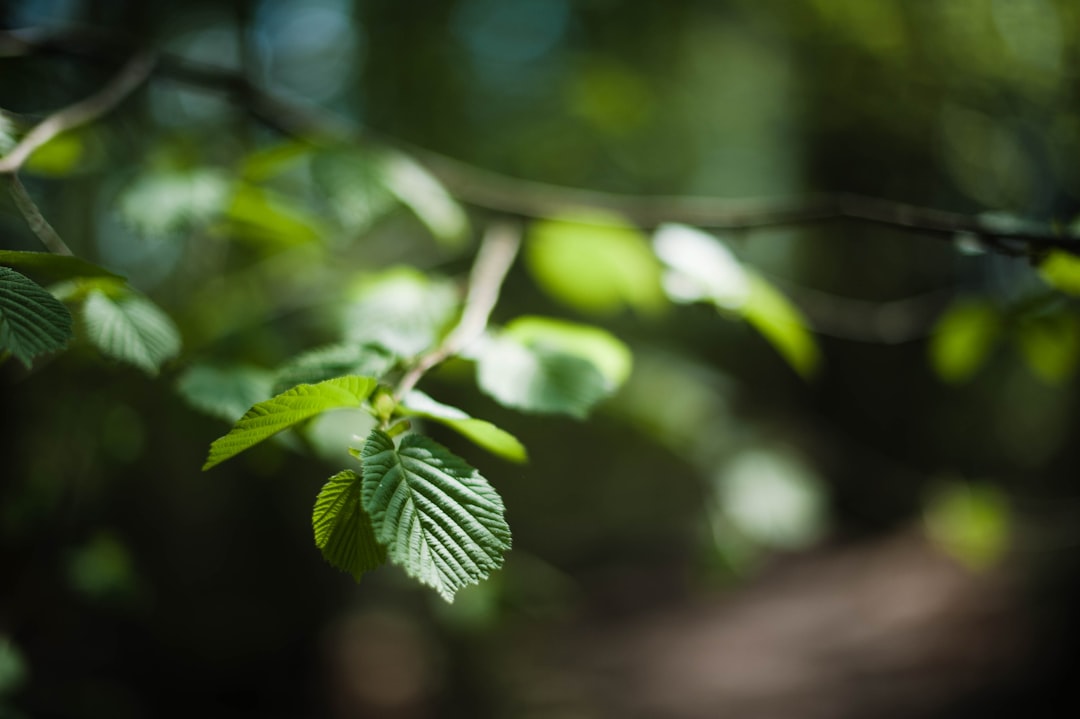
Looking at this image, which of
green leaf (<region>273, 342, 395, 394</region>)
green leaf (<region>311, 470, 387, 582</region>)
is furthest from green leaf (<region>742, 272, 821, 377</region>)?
green leaf (<region>311, 470, 387, 582</region>)

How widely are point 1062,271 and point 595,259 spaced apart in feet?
2.82

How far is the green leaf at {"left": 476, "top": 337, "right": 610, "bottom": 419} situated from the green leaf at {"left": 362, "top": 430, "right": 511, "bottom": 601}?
193 mm

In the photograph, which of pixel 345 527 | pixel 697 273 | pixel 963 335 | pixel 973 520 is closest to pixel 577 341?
pixel 697 273

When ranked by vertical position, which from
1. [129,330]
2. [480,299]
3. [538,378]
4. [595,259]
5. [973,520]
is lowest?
[129,330]

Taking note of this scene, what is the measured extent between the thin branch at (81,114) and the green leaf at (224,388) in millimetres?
385

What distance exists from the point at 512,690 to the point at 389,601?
1031 millimetres

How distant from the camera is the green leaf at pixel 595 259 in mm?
1438

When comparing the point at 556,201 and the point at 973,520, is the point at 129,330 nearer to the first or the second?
the point at 556,201

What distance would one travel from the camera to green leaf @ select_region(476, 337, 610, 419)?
33.1 inches

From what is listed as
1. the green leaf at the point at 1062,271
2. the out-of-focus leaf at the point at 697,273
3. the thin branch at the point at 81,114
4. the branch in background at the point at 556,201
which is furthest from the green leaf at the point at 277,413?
the green leaf at the point at 1062,271

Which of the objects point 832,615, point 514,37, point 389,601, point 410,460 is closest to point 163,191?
point 410,460

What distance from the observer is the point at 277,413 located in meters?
0.62

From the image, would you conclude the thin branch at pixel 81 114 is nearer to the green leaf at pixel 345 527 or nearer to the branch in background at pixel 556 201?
the branch in background at pixel 556 201

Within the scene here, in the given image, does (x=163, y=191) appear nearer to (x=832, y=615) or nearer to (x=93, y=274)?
(x=93, y=274)
